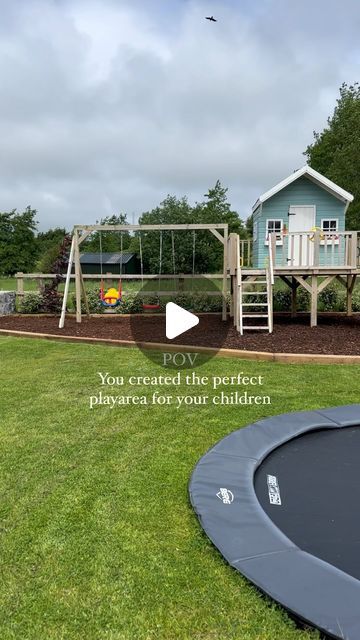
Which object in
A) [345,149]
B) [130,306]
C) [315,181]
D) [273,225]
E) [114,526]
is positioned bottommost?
[114,526]

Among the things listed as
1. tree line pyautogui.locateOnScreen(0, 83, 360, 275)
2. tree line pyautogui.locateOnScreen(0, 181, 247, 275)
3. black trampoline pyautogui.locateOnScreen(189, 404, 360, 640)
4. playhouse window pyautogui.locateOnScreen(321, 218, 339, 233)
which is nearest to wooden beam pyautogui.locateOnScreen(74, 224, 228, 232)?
tree line pyautogui.locateOnScreen(0, 83, 360, 275)

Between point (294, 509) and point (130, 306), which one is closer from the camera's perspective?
point (294, 509)

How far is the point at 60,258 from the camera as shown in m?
9.52

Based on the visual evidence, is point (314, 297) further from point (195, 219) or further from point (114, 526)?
point (195, 219)

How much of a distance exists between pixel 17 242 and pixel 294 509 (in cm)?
2891

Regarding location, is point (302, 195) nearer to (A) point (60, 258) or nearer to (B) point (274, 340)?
(A) point (60, 258)

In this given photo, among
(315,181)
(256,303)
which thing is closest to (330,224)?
(315,181)

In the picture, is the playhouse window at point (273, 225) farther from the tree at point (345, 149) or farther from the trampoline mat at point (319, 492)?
the trampoline mat at point (319, 492)

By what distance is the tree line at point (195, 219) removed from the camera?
15.1 metres

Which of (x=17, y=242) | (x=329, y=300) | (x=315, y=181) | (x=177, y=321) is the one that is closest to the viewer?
(x=177, y=321)

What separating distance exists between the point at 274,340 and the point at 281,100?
14.2m

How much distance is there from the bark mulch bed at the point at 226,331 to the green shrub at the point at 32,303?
513mm

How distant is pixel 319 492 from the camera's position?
7.39 feet

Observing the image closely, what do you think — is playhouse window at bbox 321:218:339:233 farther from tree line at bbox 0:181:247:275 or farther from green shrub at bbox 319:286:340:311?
green shrub at bbox 319:286:340:311
